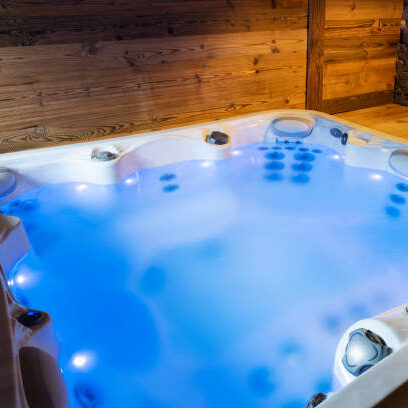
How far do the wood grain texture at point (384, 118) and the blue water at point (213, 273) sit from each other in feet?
2.49

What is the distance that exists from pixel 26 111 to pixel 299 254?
5.34 ft

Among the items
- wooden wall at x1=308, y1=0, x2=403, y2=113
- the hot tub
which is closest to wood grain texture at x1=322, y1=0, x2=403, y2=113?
wooden wall at x1=308, y1=0, x2=403, y2=113

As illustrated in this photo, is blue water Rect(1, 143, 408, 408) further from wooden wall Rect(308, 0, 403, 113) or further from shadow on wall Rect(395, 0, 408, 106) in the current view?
shadow on wall Rect(395, 0, 408, 106)

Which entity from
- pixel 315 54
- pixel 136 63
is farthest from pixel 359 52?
pixel 136 63

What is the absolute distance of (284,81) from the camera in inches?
106

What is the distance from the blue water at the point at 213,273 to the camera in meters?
0.98

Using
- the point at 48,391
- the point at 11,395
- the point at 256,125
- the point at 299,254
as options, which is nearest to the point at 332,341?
the point at 299,254

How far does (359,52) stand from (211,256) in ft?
7.85

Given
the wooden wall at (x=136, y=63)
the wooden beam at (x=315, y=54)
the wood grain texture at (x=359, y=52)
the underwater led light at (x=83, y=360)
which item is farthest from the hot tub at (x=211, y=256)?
the wood grain texture at (x=359, y=52)

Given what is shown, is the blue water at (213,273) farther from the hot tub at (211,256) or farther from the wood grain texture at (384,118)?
the wood grain texture at (384,118)

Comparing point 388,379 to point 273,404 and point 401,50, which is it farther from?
point 401,50

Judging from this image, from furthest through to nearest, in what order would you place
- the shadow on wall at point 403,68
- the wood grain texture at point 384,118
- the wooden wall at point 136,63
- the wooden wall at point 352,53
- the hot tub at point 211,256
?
1. the shadow on wall at point 403,68
2. the wooden wall at point 352,53
3. the wood grain texture at point 384,118
4. the wooden wall at point 136,63
5. the hot tub at point 211,256

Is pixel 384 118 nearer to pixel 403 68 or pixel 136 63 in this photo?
pixel 403 68

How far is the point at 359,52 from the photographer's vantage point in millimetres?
2957
